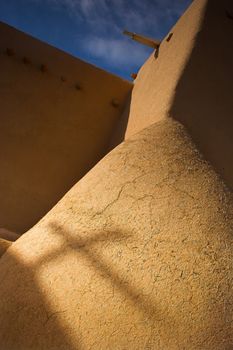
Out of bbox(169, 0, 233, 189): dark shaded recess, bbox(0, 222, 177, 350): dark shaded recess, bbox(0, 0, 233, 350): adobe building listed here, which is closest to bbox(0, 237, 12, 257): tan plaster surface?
bbox(0, 0, 233, 350): adobe building

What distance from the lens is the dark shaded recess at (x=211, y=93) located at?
288 centimetres

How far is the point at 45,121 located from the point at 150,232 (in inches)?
125

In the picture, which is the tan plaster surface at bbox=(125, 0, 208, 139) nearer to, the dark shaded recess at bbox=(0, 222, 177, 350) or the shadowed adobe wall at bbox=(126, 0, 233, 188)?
the shadowed adobe wall at bbox=(126, 0, 233, 188)

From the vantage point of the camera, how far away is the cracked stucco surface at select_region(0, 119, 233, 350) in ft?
4.88

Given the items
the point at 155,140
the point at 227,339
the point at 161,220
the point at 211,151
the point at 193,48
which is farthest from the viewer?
the point at 193,48

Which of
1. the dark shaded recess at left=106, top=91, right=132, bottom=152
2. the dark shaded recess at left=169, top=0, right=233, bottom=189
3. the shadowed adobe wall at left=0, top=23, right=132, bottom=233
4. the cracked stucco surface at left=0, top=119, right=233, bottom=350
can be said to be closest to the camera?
the cracked stucco surface at left=0, top=119, right=233, bottom=350

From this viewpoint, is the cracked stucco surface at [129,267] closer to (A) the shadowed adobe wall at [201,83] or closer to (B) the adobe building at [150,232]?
(B) the adobe building at [150,232]

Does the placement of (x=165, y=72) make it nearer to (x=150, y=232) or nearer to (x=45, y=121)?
(x=45, y=121)

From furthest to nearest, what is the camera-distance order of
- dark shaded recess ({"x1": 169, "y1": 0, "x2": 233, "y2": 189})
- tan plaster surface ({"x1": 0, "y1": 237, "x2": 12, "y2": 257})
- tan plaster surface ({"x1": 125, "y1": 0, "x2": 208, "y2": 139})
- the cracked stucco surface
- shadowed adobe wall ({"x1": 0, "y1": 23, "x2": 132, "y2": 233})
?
1. shadowed adobe wall ({"x1": 0, "y1": 23, "x2": 132, "y2": 233})
2. tan plaster surface ({"x1": 125, "y1": 0, "x2": 208, "y2": 139})
3. dark shaded recess ({"x1": 169, "y1": 0, "x2": 233, "y2": 189})
4. tan plaster surface ({"x1": 0, "y1": 237, "x2": 12, "y2": 257})
5. the cracked stucco surface

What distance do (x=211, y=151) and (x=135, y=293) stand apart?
1.75 m

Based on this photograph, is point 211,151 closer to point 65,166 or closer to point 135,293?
point 135,293

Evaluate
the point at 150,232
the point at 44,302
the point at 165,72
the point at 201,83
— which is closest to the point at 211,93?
the point at 201,83

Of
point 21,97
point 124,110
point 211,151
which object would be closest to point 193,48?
point 211,151

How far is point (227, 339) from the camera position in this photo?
1505mm
